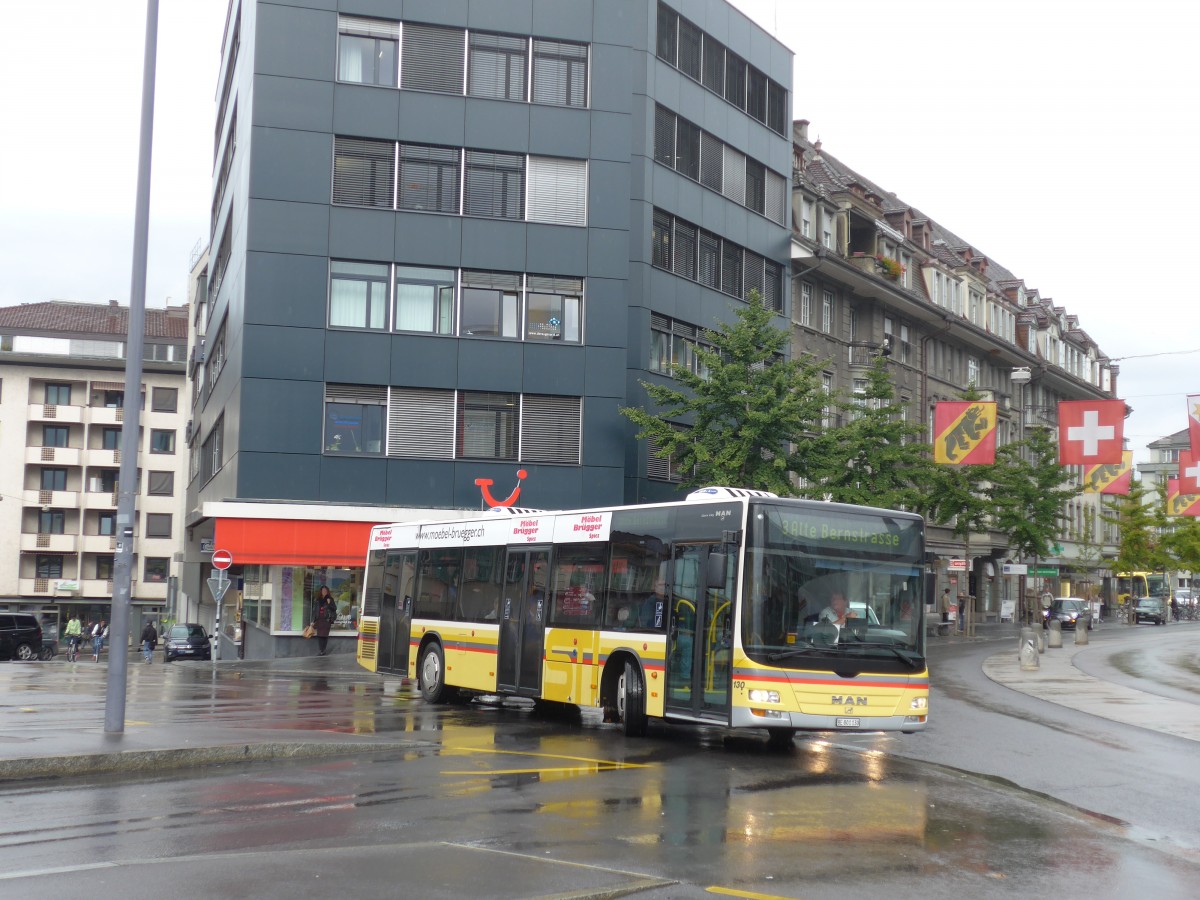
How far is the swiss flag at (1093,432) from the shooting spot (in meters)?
29.5

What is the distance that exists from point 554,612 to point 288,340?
19.9 meters

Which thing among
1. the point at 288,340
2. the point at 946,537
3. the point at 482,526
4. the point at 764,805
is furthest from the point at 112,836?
the point at 946,537

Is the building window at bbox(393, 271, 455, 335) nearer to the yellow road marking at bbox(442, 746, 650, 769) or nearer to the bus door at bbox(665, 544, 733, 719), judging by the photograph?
the bus door at bbox(665, 544, 733, 719)

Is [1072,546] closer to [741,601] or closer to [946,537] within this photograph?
[946,537]

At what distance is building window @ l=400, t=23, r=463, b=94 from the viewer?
1486 inches

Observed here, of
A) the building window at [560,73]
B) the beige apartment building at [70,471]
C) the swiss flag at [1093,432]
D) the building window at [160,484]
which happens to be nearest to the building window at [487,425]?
the building window at [560,73]

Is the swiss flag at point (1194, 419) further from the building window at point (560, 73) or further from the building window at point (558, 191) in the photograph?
the building window at point (560, 73)

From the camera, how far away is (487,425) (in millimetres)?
37938

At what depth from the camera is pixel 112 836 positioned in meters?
9.00

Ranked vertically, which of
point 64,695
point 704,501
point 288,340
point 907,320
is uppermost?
point 907,320

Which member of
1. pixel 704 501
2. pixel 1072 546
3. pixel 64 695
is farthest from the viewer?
pixel 1072 546

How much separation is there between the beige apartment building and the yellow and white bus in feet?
225

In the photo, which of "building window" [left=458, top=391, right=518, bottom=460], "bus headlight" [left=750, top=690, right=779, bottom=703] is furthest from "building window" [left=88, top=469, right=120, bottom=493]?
"bus headlight" [left=750, top=690, right=779, bottom=703]

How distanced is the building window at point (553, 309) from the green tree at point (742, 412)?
265 centimetres
